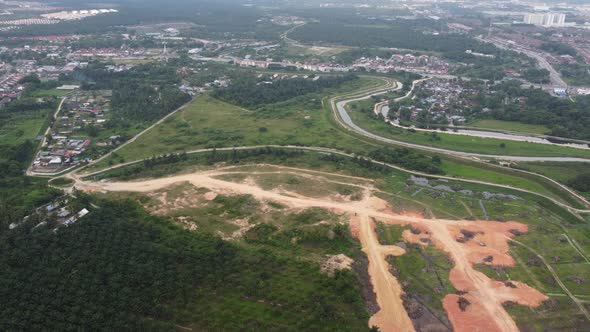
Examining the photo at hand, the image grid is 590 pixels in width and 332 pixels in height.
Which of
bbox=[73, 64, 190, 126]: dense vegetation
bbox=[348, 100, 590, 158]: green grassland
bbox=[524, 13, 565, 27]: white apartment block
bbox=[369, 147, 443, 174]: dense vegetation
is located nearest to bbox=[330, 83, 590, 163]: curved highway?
bbox=[348, 100, 590, 158]: green grassland

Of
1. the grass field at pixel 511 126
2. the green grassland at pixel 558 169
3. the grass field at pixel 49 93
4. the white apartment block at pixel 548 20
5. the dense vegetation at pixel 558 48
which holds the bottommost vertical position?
the green grassland at pixel 558 169

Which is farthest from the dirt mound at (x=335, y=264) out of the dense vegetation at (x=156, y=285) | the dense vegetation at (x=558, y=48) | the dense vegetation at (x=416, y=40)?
the dense vegetation at (x=558, y=48)

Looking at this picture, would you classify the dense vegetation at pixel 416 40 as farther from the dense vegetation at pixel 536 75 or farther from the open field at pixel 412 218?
the open field at pixel 412 218

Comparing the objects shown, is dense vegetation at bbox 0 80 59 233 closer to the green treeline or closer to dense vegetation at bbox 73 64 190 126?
dense vegetation at bbox 73 64 190 126

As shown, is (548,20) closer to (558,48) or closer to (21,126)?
(558,48)

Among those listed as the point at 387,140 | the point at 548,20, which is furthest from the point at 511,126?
the point at 548,20

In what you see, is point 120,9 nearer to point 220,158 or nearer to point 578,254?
point 220,158
